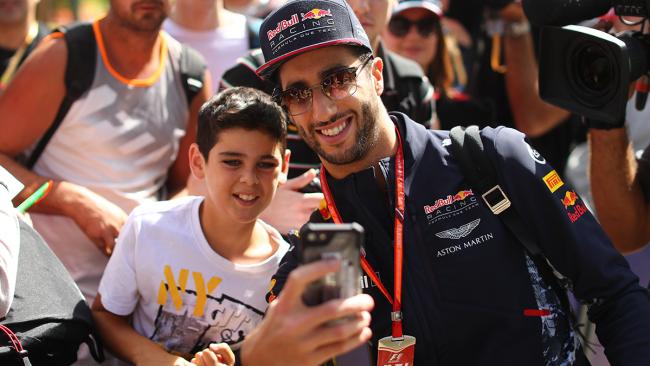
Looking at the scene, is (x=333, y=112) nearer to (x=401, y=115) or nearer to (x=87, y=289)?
(x=401, y=115)

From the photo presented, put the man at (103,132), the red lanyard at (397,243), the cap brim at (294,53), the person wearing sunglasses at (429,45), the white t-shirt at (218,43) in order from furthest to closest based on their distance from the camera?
the person wearing sunglasses at (429,45) < the white t-shirt at (218,43) < the man at (103,132) < the cap brim at (294,53) < the red lanyard at (397,243)

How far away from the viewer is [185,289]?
328cm

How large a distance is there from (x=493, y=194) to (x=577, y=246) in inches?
12.2

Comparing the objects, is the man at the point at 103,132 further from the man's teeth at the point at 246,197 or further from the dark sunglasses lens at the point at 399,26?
the dark sunglasses lens at the point at 399,26

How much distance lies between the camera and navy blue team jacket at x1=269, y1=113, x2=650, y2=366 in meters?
2.69

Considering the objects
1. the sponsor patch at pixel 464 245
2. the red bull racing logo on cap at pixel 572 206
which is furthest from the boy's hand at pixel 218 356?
the red bull racing logo on cap at pixel 572 206

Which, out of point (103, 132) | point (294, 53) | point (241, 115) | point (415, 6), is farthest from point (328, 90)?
point (415, 6)

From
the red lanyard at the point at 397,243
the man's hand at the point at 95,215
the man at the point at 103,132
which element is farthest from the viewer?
the man at the point at 103,132

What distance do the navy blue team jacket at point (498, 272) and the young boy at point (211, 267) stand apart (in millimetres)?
591

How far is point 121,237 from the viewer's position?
3346 millimetres

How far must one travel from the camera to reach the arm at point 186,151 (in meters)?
4.24

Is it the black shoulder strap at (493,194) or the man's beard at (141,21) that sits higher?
the man's beard at (141,21)

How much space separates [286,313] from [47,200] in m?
2.30

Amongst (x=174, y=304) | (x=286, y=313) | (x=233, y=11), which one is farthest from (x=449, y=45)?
(x=286, y=313)
